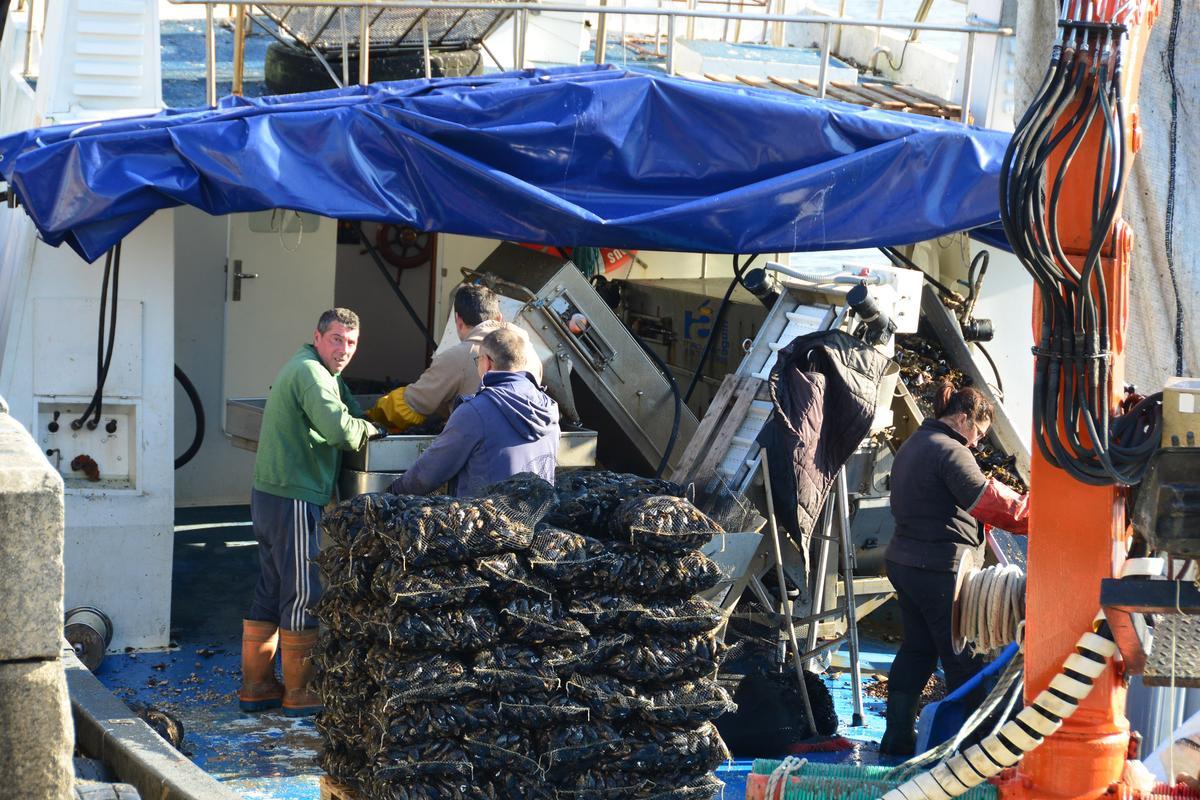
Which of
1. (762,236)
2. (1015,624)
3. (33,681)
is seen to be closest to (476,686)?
(33,681)

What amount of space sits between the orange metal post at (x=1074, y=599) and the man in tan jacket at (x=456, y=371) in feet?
10.1

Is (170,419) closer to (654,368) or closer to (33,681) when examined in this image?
(654,368)

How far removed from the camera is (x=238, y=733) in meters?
7.39

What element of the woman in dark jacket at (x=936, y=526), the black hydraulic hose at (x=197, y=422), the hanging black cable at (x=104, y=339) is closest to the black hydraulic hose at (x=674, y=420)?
the woman in dark jacket at (x=936, y=526)

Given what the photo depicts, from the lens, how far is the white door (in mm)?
11375

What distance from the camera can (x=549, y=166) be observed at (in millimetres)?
8242

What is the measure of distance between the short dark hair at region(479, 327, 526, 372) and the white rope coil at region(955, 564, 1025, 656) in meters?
2.24

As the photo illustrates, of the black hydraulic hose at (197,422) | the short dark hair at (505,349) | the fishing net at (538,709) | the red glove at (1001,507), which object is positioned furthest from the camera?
the black hydraulic hose at (197,422)

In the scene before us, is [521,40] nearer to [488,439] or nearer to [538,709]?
[488,439]

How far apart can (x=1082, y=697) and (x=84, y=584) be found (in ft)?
18.6

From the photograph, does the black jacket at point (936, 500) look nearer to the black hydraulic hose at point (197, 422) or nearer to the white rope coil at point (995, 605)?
the white rope coil at point (995, 605)

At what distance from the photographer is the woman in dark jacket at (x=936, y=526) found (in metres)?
7.12

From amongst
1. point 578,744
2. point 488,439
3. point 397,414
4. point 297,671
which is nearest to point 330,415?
point 397,414

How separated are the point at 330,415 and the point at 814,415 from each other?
2412mm
